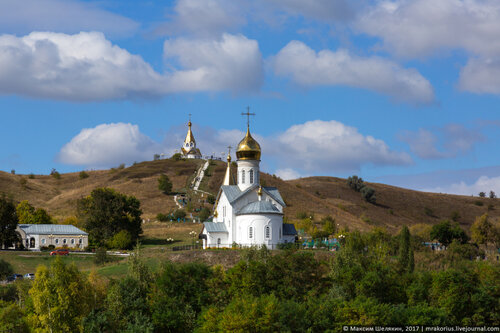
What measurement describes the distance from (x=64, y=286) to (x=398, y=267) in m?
26.5

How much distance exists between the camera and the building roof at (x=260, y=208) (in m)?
62.3

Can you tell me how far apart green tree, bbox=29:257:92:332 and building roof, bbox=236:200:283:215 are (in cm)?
1963

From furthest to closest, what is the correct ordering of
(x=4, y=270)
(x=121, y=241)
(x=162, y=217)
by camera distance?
(x=162, y=217)
(x=121, y=241)
(x=4, y=270)

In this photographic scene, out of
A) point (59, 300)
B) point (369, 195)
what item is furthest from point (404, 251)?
point (369, 195)

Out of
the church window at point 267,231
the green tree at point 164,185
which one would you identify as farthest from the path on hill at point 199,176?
the church window at point 267,231

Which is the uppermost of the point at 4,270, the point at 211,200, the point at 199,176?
the point at 199,176

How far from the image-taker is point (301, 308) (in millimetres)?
43500

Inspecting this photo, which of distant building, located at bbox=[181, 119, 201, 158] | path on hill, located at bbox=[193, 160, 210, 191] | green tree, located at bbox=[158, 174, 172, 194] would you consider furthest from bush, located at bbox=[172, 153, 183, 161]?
green tree, located at bbox=[158, 174, 172, 194]

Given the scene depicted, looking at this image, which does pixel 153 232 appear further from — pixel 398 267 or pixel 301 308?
pixel 301 308

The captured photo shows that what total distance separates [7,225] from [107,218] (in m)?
10.9

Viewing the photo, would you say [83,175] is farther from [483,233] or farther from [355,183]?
[483,233]

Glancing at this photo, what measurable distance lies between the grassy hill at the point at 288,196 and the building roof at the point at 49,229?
20.6 meters

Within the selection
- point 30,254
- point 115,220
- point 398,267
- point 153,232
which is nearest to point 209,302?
point 398,267

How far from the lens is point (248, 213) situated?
6278cm
